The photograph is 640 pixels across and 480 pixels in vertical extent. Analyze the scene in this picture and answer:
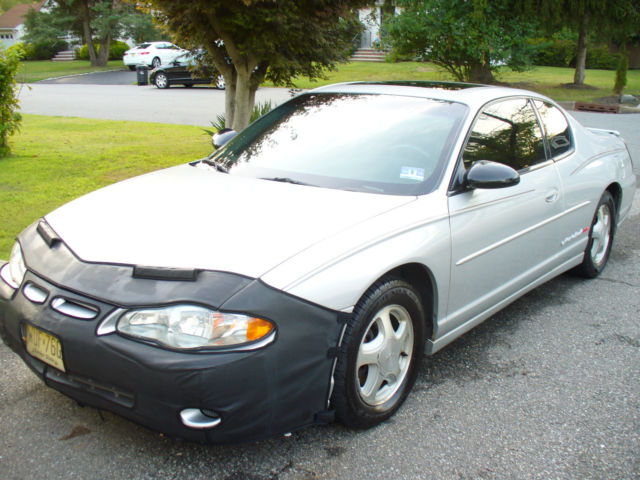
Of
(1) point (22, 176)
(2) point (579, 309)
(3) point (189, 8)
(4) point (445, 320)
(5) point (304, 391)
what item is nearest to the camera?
(5) point (304, 391)

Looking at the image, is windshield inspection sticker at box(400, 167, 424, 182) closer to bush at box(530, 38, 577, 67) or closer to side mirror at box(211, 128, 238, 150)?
side mirror at box(211, 128, 238, 150)

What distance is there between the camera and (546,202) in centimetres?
401

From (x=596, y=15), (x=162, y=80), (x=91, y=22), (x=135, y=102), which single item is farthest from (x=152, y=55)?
(x=596, y=15)

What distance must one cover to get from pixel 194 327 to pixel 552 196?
8.90 feet

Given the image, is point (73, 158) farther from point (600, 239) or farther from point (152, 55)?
point (152, 55)

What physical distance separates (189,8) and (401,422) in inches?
214

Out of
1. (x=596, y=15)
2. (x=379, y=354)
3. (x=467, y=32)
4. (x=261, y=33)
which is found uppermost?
(x=596, y=15)

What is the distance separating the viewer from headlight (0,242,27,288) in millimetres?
2824

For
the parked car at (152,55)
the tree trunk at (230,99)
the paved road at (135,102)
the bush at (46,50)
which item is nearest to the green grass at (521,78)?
the paved road at (135,102)

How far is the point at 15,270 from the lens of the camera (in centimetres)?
291

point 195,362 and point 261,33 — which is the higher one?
point 261,33

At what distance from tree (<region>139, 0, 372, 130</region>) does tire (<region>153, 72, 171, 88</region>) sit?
58.4 feet

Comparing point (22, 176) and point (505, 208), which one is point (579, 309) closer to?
point (505, 208)

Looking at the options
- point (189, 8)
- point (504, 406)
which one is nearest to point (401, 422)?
point (504, 406)
